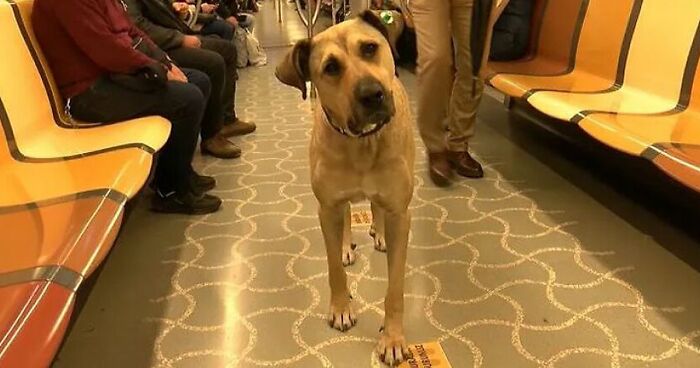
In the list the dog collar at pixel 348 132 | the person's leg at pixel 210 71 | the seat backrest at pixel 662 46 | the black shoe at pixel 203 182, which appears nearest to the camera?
the dog collar at pixel 348 132

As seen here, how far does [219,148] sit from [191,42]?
58 centimetres

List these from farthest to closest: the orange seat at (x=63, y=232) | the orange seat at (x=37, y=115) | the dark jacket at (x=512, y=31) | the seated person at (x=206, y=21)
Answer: the seated person at (x=206, y=21) < the dark jacket at (x=512, y=31) < the orange seat at (x=37, y=115) < the orange seat at (x=63, y=232)

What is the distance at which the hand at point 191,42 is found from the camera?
3262 millimetres

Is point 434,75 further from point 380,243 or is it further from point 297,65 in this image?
point 297,65

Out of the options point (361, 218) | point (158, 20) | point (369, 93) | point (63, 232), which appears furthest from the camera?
point (158, 20)

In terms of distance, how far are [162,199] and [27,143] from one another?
72 cm

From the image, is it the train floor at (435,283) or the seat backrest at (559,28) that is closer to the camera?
the train floor at (435,283)

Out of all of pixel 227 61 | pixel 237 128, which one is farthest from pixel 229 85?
pixel 237 128

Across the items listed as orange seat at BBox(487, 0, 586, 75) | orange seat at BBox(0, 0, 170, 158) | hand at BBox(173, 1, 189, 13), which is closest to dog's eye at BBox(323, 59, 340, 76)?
orange seat at BBox(0, 0, 170, 158)

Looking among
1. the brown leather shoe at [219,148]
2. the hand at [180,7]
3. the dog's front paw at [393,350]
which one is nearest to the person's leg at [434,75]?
the brown leather shoe at [219,148]

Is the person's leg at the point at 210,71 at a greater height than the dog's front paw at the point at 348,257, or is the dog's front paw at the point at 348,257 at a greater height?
the person's leg at the point at 210,71

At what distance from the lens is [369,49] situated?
1.65 meters

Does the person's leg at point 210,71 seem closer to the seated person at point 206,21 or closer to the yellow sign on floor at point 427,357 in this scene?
the seated person at point 206,21

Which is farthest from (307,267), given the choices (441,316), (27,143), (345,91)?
(27,143)
